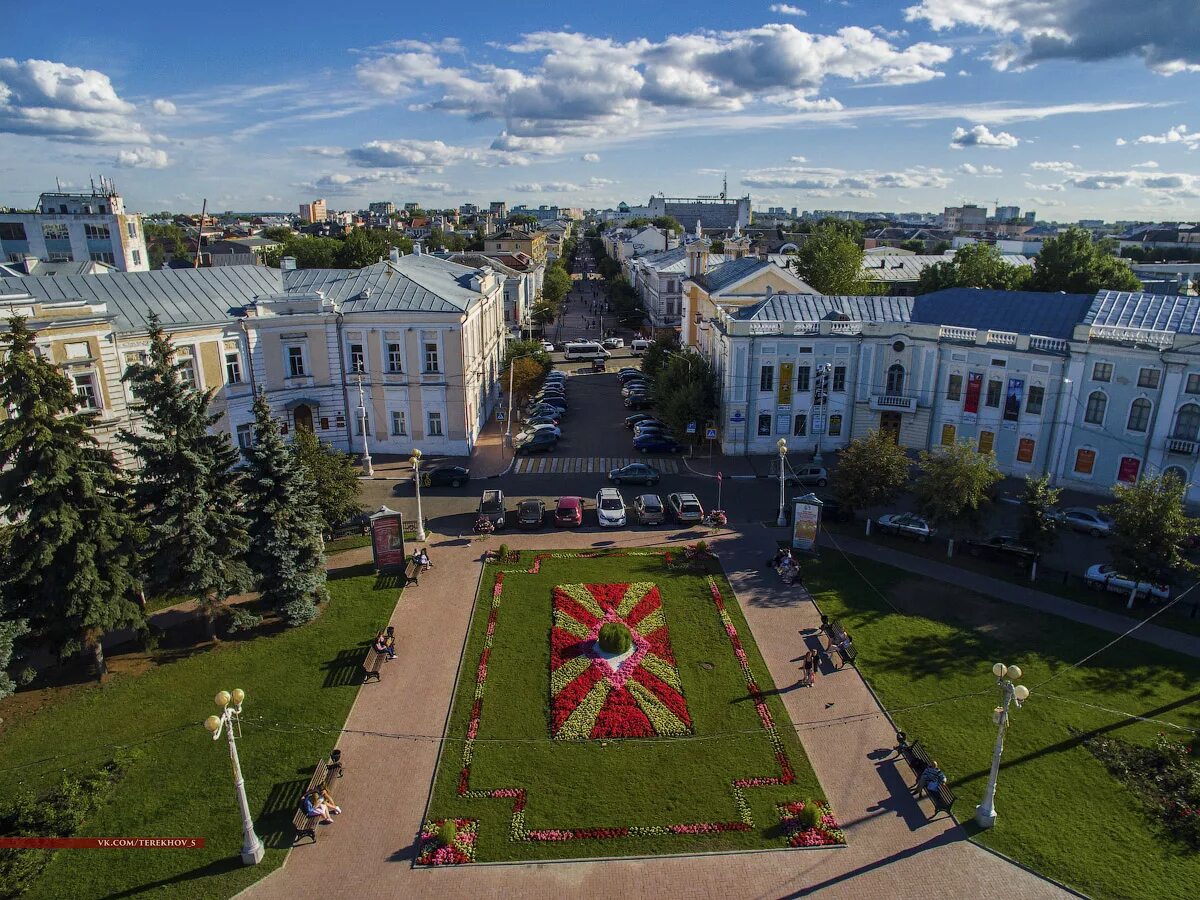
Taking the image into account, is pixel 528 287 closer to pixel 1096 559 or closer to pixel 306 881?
pixel 1096 559

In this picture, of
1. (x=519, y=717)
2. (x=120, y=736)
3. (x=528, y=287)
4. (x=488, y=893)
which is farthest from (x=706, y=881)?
(x=528, y=287)

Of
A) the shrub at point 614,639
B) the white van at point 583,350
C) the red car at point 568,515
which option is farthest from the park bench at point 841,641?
the white van at point 583,350

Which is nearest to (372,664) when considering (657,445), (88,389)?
(88,389)

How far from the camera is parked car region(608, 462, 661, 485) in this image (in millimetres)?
40094

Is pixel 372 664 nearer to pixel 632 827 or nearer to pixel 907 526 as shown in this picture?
pixel 632 827

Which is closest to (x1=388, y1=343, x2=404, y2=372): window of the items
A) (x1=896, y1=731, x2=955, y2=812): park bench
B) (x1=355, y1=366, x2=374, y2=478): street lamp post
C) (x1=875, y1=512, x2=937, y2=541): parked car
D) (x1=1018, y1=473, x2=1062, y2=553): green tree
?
(x1=355, y1=366, x2=374, y2=478): street lamp post

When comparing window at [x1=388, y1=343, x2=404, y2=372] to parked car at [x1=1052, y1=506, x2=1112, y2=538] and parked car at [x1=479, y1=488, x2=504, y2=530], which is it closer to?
parked car at [x1=479, y1=488, x2=504, y2=530]

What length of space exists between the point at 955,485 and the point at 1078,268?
40179 millimetres

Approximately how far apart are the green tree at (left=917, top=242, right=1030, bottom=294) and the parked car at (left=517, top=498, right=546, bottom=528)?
145 ft

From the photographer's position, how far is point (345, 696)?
21922 mm

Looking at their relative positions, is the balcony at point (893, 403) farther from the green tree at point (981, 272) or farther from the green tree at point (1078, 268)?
→ the green tree at point (1078, 268)

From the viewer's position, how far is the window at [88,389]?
31547 millimetres

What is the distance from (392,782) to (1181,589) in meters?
29.1

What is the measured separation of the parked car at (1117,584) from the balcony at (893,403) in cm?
1521
